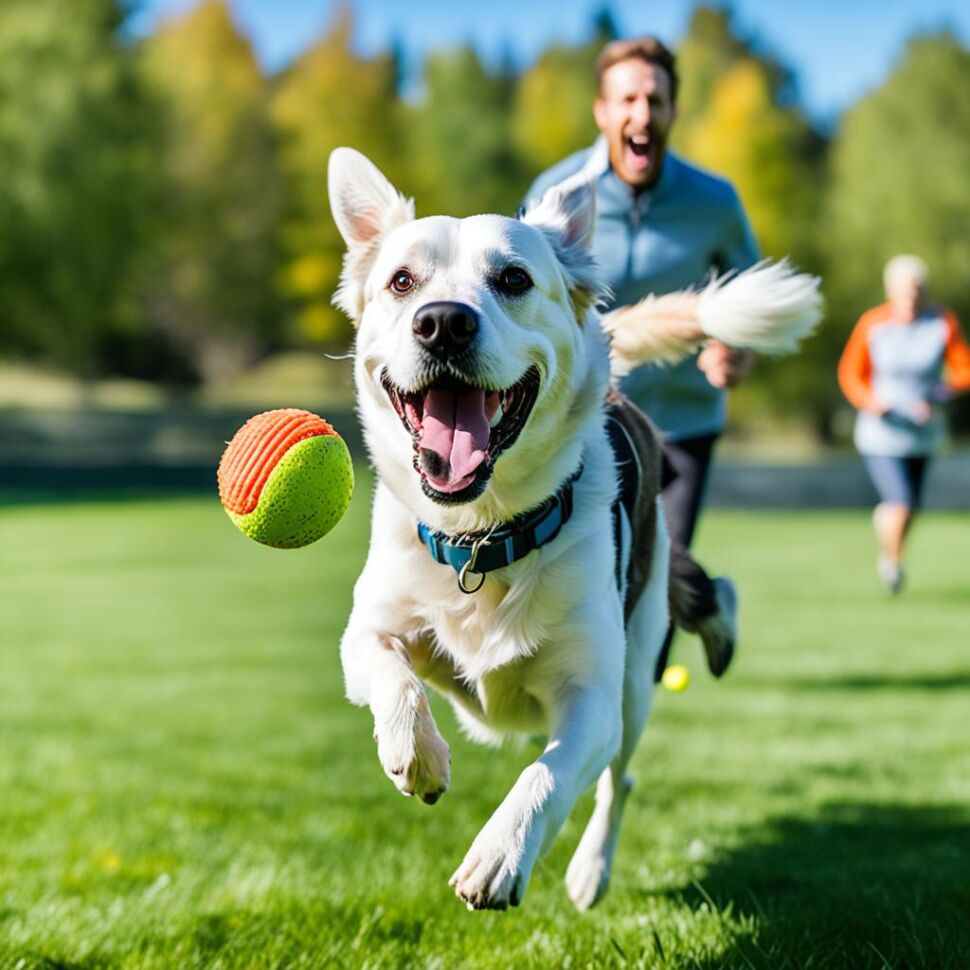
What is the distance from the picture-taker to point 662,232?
5.21 metres

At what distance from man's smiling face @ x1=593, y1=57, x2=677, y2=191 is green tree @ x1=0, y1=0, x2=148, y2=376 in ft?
102

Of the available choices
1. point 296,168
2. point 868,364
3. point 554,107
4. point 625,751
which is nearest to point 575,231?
point 625,751

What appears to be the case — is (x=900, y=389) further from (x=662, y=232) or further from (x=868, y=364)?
(x=662, y=232)

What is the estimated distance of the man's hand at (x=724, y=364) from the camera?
509 cm

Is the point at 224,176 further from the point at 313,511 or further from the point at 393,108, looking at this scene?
the point at 313,511

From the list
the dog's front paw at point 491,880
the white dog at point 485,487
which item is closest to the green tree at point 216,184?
the white dog at point 485,487

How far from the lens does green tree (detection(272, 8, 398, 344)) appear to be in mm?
43781

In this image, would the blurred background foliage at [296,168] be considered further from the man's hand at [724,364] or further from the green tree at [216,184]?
the man's hand at [724,364]

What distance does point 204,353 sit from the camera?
51.3m

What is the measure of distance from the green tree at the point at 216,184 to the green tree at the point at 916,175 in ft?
66.5

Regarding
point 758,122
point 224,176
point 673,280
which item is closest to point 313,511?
point 673,280

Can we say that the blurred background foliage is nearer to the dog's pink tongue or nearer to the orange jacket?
the orange jacket

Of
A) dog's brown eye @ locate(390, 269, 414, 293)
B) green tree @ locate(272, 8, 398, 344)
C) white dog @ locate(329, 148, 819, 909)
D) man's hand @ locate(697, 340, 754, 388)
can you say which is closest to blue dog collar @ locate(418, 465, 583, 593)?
white dog @ locate(329, 148, 819, 909)

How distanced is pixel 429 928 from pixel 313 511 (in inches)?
51.7
